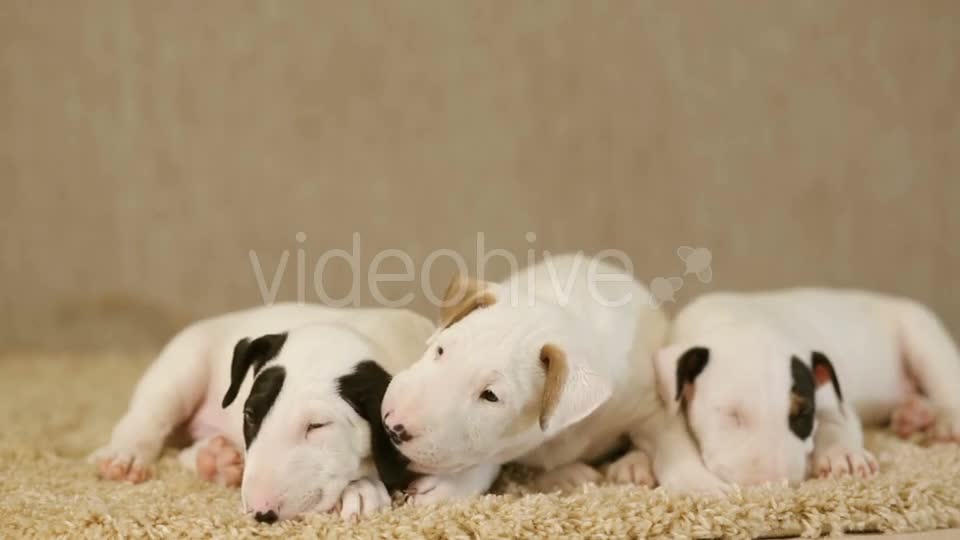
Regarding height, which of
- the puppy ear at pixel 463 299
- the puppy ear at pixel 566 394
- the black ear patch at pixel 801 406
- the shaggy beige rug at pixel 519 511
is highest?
the puppy ear at pixel 463 299

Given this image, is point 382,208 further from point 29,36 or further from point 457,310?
point 457,310

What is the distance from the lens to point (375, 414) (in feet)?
6.24

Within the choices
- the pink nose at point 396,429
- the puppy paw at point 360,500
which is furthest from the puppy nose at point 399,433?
the puppy paw at point 360,500

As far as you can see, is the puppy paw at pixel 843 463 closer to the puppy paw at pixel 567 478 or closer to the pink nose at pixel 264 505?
the puppy paw at pixel 567 478

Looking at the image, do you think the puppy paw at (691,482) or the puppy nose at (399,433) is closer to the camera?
the puppy nose at (399,433)

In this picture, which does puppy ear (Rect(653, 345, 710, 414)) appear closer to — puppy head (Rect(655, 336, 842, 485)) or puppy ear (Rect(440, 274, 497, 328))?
puppy head (Rect(655, 336, 842, 485))

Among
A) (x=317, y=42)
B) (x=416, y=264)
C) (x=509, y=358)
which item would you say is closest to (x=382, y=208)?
(x=416, y=264)

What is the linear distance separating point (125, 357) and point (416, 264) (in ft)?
3.71

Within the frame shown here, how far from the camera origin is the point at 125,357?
4.00 m

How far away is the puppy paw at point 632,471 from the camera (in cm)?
222

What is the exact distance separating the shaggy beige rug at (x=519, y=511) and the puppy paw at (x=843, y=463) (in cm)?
4

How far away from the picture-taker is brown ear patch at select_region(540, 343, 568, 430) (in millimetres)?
1906

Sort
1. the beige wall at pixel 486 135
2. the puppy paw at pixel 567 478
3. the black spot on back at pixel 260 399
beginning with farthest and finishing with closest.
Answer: the beige wall at pixel 486 135
the puppy paw at pixel 567 478
the black spot on back at pixel 260 399

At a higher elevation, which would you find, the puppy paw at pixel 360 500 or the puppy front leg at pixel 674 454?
the puppy paw at pixel 360 500
